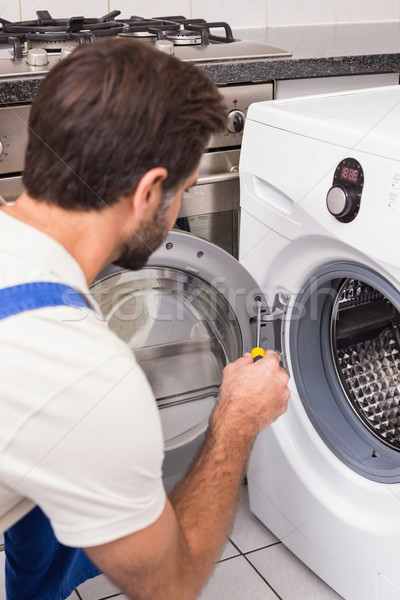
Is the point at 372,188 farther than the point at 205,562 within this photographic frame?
Yes

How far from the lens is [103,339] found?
2.11ft

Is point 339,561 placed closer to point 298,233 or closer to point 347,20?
point 298,233

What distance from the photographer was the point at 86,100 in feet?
2.20

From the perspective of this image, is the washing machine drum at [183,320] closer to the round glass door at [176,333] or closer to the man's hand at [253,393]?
the round glass door at [176,333]

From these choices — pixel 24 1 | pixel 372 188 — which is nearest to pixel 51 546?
pixel 372 188

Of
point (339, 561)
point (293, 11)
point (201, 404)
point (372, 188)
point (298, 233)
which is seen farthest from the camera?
point (293, 11)

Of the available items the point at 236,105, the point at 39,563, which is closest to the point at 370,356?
the point at 236,105

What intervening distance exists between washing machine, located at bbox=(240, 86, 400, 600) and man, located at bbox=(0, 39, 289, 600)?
1.04 ft

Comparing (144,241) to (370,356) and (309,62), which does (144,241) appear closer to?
(370,356)

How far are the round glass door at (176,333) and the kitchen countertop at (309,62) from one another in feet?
1.26

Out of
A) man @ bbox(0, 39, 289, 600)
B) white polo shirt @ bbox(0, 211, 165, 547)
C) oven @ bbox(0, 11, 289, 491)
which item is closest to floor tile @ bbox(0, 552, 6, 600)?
oven @ bbox(0, 11, 289, 491)

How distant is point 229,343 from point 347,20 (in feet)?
4.83

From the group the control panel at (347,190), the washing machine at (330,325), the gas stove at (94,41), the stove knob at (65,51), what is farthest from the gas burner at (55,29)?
the control panel at (347,190)

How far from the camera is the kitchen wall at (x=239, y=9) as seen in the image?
186 centimetres
